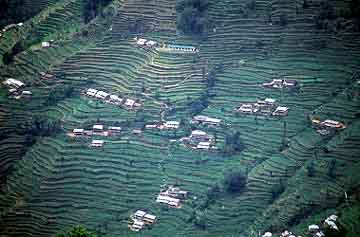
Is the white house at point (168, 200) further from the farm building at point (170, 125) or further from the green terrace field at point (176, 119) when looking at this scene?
the farm building at point (170, 125)

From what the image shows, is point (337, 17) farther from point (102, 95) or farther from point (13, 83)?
point (13, 83)

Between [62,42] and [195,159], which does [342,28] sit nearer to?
[195,159]

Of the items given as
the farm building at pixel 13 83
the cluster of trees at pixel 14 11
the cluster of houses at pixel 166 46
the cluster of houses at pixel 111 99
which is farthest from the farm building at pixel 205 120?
the cluster of trees at pixel 14 11

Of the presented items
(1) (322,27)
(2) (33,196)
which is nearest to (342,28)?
(1) (322,27)

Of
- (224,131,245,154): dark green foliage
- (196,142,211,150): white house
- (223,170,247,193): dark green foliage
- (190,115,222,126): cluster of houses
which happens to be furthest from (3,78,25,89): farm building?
(223,170,247,193): dark green foliage

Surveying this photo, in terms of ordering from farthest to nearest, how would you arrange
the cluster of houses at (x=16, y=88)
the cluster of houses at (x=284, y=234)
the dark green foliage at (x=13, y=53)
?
the dark green foliage at (x=13, y=53) → the cluster of houses at (x=16, y=88) → the cluster of houses at (x=284, y=234)

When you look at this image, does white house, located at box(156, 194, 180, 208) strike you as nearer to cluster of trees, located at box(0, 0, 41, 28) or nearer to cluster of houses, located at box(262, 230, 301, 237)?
cluster of houses, located at box(262, 230, 301, 237)
